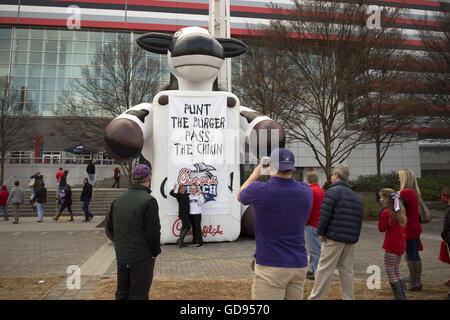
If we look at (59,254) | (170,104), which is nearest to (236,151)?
(170,104)

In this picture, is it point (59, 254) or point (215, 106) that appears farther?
point (215, 106)

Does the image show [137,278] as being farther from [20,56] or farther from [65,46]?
[20,56]

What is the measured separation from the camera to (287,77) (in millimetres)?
11398

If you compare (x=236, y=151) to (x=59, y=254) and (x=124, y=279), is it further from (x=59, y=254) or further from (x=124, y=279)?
(x=124, y=279)

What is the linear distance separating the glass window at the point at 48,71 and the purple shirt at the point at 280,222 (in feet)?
94.1

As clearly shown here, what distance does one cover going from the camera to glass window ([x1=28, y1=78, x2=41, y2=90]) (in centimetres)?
2595

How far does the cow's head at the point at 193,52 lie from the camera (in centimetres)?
659

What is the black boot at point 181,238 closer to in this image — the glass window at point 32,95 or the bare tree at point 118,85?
the bare tree at point 118,85

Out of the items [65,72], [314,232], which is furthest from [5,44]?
[314,232]

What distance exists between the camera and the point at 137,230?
8.86ft

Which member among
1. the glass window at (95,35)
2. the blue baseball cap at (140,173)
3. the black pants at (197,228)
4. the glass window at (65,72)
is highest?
the glass window at (95,35)

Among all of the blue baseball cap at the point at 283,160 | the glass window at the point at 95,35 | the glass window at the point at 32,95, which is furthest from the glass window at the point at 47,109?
the blue baseball cap at the point at 283,160
